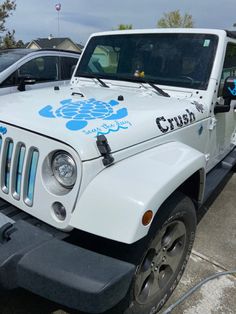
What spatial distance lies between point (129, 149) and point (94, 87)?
5.14 ft

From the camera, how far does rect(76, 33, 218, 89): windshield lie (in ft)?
10.9

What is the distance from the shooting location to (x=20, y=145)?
85.7 inches

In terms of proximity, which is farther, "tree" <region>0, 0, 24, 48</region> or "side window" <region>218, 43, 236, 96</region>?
"tree" <region>0, 0, 24, 48</region>

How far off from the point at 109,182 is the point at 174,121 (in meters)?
1.06

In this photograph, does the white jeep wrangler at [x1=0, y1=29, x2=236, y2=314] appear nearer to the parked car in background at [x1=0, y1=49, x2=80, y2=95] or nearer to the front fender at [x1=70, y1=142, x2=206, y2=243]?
the front fender at [x1=70, y1=142, x2=206, y2=243]

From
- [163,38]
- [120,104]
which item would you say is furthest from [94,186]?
[163,38]

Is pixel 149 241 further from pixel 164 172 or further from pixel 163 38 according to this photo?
pixel 163 38

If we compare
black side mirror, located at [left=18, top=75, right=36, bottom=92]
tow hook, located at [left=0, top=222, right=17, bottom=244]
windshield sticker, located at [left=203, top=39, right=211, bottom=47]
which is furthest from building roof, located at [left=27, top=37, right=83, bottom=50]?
tow hook, located at [left=0, top=222, right=17, bottom=244]

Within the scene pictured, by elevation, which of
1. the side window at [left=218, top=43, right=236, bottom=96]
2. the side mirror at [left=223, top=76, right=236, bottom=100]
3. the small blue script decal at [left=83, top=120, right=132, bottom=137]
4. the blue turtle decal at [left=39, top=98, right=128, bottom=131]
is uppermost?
the side window at [left=218, top=43, right=236, bottom=96]

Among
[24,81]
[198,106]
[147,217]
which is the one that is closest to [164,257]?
[147,217]

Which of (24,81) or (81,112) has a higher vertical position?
(81,112)

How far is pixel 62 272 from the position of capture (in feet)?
5.43

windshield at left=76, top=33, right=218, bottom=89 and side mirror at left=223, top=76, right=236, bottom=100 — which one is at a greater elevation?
windshield at left=76, top=33, right=218, bottom=89

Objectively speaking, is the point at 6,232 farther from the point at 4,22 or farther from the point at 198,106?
the point at 4,22
